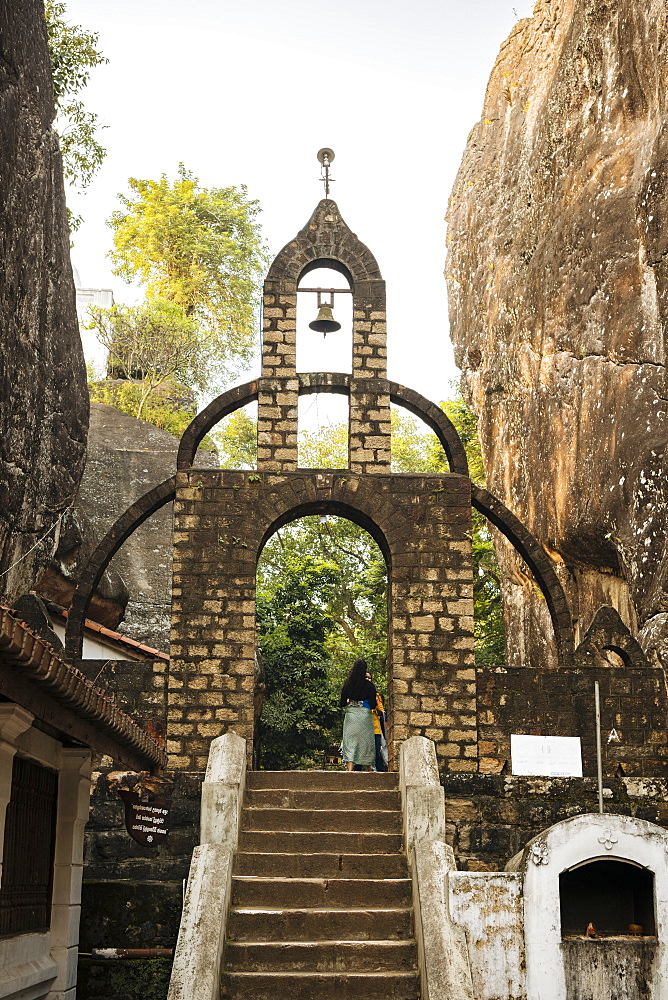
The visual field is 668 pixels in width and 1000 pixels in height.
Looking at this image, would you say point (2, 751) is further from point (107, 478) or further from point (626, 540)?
point (107, 478)

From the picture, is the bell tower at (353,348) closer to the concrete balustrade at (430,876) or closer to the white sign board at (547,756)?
the white sign board at (547,756)

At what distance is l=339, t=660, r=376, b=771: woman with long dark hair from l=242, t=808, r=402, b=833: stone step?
247 cm

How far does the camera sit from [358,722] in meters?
12.6

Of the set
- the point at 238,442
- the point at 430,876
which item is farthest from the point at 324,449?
the point at 430,876

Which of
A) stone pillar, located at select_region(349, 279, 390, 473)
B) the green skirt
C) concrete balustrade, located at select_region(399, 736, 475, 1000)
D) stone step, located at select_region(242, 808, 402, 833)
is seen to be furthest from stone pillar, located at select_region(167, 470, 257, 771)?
concrete balustrade, located at select_region(399, 736, 475, 1000)

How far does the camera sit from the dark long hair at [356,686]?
12.6 meters

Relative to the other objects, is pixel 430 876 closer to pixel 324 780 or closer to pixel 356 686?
pixel 324 780

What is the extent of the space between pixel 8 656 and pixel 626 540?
9.32 m

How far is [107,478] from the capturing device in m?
22.8

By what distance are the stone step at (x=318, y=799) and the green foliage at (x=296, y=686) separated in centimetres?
881

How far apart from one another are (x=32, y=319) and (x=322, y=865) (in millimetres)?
6961

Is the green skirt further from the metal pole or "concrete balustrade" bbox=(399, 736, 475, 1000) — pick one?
the metal pole

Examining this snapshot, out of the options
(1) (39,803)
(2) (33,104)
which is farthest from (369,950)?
(2) (33,104)

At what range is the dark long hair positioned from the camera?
12594mm
